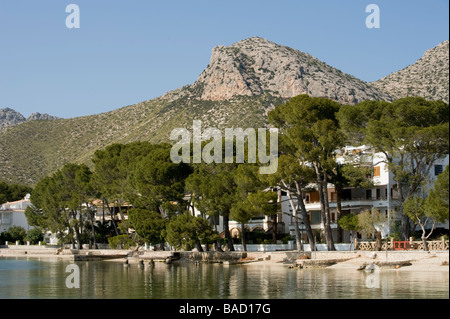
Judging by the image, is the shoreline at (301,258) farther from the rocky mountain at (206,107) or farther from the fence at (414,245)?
the rocky mountain at (206,107)

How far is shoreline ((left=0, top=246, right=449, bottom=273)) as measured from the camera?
139ft

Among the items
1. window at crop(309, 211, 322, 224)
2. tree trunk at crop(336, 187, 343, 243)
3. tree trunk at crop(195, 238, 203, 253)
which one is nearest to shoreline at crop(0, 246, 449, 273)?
tree trunk at crop(195, 238, 203, 253)

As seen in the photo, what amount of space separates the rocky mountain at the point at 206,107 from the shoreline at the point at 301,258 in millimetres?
53148

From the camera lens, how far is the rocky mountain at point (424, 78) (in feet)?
391

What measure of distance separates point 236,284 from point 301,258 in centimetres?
1398

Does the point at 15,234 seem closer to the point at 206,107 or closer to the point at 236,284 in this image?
the point at 206,107

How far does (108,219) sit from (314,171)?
151 ft

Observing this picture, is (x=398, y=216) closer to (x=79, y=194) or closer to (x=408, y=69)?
(x=79, y=194)

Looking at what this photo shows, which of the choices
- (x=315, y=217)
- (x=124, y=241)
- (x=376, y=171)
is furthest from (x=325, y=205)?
(x=124, y=241)

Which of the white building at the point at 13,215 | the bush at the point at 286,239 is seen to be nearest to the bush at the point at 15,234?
the white building at the point at 13,215

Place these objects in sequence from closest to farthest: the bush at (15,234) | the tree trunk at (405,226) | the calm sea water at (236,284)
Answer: the calm sea water at (236,284) → the tree trunk at (405,226) → the bush at (15,234)

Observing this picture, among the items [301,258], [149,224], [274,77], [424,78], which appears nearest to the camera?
[301,258]

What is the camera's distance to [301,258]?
5184cm
